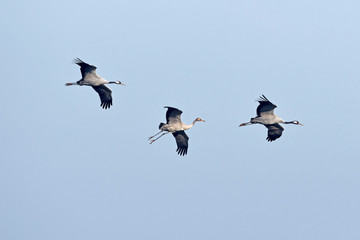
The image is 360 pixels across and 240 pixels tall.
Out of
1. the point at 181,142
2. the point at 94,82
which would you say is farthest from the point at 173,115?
the point at 94,82

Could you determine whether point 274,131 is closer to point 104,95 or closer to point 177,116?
point 177,116

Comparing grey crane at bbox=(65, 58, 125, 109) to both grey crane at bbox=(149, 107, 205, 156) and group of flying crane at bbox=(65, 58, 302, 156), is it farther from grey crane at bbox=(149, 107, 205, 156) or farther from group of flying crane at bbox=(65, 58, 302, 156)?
grey crane at bbox=(149, 107, 205, 156)

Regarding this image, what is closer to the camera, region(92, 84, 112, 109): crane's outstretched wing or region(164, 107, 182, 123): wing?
region(164, 107, 182, 123): wing

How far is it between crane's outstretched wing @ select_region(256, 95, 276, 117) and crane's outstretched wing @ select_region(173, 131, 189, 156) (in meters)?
3.34

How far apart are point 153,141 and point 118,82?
9.30ft

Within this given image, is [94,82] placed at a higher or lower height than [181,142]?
higher

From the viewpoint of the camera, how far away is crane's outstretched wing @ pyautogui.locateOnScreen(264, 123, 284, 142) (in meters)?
36.8

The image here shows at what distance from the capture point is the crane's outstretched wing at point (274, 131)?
36844mm

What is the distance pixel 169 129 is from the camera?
3581 cm

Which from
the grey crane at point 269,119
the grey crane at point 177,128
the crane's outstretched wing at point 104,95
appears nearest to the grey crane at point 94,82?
the crane's outstretched wing at point 104,95

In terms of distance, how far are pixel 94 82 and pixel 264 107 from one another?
683 centimetres

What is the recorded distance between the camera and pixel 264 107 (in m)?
35.4

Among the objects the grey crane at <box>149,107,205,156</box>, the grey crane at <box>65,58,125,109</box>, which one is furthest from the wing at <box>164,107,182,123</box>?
the grey crane at <box>65,58,125,109</box>

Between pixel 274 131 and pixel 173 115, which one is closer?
pixel 173 115
